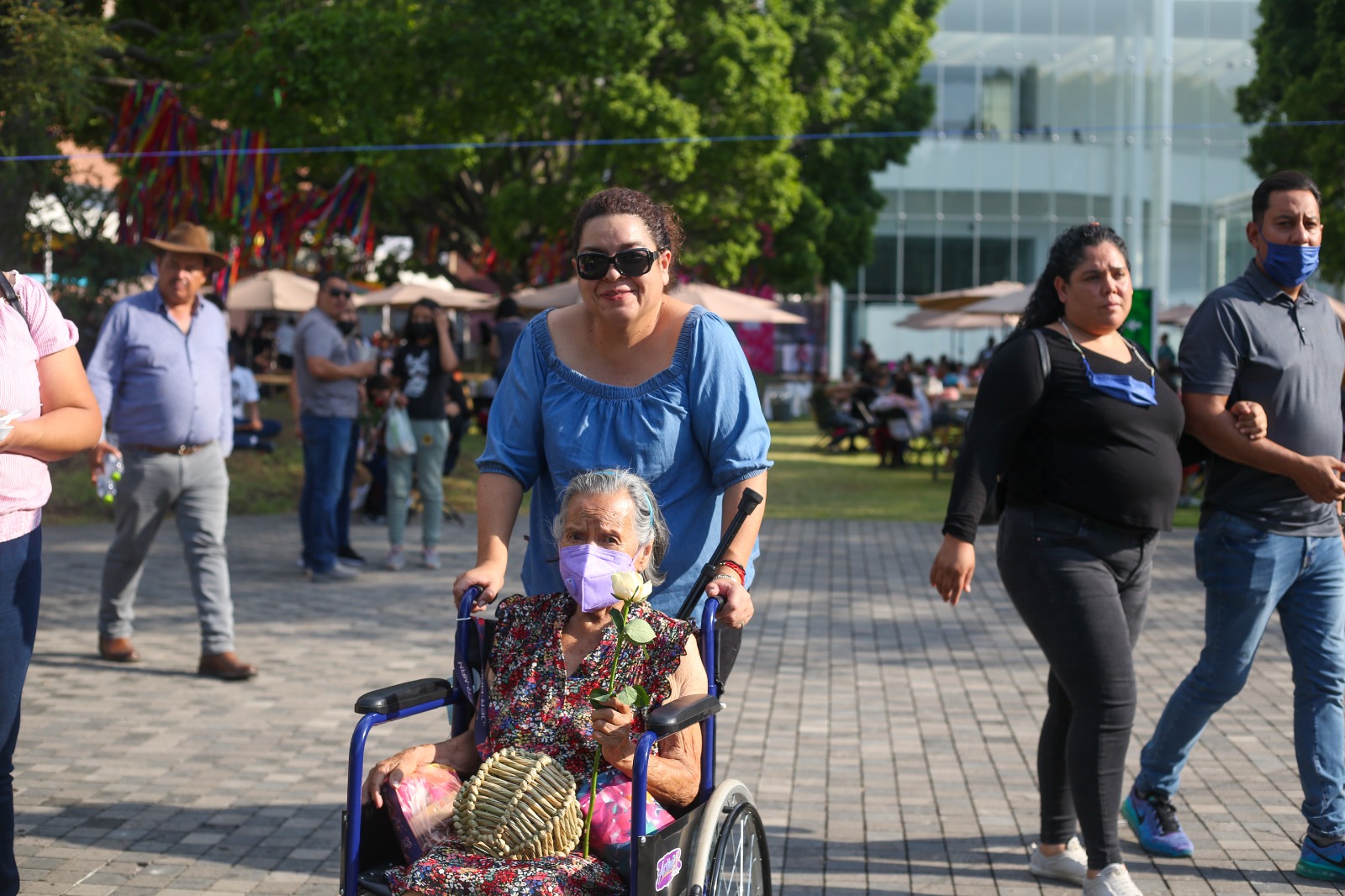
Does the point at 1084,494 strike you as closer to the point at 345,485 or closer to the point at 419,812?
the point at 419,812

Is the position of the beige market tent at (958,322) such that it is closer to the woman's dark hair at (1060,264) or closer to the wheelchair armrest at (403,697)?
the woman's dark hair at (1060,264)

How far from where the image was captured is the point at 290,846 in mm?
4773

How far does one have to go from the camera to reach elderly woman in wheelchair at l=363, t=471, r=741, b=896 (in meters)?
3.23

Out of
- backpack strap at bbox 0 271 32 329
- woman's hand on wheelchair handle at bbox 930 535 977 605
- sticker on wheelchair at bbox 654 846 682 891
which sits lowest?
sticker on wheelchair at bbox 654 846 682 891

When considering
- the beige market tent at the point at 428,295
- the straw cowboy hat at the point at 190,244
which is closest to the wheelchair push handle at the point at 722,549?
the straw cowboy hat at the point at 190,244

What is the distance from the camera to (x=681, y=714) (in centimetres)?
305

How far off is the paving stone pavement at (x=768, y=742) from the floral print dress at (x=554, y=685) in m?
1.35

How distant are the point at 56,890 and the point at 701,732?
83.4 inches

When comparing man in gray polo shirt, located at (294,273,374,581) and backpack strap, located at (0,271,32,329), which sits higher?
backpack strap, located at (0,271,32,329)

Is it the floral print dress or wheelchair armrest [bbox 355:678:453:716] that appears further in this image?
wheelchair armrest [bbox 355:678:453:716]

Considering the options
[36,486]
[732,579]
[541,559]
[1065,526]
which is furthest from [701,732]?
[36,486]

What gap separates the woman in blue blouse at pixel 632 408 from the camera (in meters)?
3.56

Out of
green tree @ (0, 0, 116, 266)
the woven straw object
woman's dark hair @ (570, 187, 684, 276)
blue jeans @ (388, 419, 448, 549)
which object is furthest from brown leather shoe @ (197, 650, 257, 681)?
green tree @ (0, 0, 116, 266)

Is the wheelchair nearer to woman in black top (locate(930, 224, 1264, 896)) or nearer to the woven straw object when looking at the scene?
the woven straw object
